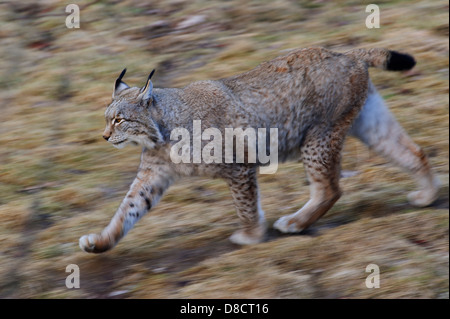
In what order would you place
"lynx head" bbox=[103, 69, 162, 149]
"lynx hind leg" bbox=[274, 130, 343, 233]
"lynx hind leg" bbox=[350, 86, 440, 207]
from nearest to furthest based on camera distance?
"lynx head" bbox=[103, 69, 162, 149], "lynx hind leg" bbox=[274, 130, 343, 233], "lynx hind leg" bbox=[350, 86, 440, 207]

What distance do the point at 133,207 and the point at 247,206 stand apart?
76cm

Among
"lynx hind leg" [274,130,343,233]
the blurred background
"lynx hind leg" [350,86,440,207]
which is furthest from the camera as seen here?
"lynx hind leg" [350,86,440,207]

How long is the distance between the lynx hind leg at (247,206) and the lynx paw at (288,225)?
0.15 meters

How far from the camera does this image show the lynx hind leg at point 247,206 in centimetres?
479

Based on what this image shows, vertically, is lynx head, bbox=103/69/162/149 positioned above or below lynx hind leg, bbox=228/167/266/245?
above

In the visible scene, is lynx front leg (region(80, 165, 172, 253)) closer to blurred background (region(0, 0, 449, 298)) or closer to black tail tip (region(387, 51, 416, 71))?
blurred background (region(0, 0, 449, 298))

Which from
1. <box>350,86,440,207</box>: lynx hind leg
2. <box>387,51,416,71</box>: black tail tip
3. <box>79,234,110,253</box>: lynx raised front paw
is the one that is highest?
<box>387,51,416,71</box>: black tail tip

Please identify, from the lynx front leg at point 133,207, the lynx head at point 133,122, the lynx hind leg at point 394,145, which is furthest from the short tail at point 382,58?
the lynx front leg at point 133,207

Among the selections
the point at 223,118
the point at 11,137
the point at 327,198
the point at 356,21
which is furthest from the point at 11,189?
the point at 356,21

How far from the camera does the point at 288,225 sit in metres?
4.96

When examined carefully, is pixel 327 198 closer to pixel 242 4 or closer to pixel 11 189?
pixel 11 189

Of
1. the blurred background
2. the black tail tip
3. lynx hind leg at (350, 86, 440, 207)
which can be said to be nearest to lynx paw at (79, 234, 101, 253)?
the blurred background

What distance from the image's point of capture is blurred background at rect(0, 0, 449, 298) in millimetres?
4535

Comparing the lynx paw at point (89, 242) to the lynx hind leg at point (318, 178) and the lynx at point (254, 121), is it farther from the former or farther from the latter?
the lynx hind leg at point (318, 178)
